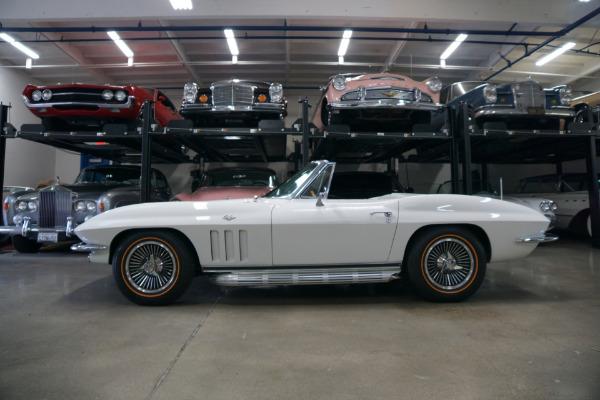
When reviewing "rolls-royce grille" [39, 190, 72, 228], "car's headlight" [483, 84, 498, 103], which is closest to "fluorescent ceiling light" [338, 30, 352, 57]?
"car's headlight" [483, 84, 498, 103]

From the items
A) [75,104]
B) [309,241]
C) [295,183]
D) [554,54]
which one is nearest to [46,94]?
[75,104]

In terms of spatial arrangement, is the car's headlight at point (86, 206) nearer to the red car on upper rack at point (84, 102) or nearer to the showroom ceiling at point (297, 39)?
the red car on upper rack at point (84, 102)

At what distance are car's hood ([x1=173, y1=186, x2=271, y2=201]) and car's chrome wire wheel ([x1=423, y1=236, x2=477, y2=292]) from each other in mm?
2654

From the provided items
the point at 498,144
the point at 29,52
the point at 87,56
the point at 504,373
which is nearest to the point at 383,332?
the point at 504,373

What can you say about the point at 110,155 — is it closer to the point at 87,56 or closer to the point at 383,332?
the point at 87,56

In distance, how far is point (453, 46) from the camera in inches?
340

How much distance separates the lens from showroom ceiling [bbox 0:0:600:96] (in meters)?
6.88

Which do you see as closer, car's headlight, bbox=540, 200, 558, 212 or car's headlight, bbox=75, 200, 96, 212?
car's headlight, bbox=75, 200, 96, 212

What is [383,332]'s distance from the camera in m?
2.30

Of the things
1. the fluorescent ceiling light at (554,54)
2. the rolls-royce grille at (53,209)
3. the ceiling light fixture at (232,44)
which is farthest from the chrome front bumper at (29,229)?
the fluorescent ceiling light at (554,54)

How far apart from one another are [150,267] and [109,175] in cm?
464

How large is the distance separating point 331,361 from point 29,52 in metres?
11.2

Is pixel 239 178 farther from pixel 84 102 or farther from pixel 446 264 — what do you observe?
pixel 446 264

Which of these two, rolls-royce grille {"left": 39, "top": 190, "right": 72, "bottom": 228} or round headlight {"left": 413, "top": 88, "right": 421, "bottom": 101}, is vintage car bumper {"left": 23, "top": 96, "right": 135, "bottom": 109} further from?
round headlight {"left": 413, "top": 88, "right": 421, "bottom": 101}
